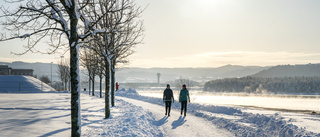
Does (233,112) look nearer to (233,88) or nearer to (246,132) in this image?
(246,132)

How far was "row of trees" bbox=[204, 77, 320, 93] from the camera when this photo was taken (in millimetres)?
77750

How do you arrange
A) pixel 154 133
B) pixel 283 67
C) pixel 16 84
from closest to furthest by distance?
pixel 154 133, pixel 16 84, pixel 283 67

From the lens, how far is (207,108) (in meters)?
18.9

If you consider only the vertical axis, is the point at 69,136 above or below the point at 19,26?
below

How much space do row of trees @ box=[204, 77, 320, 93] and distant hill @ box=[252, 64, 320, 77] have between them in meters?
92.7

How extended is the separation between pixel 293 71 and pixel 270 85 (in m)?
114

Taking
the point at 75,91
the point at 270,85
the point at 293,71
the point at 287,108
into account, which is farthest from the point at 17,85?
the point at 293,71

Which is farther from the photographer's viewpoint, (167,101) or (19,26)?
(167,101)

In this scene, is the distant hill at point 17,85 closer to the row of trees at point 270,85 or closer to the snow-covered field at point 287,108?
the snow-covered field at point 287,108

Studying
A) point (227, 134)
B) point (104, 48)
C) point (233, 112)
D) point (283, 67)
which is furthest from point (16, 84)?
point (283, 67)

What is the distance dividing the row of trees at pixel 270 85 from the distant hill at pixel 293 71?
92731 millimetres

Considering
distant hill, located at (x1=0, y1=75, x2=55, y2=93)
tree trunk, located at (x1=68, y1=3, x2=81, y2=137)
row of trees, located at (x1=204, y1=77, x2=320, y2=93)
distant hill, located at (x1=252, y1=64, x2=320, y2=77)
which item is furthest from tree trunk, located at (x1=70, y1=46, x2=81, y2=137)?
distant hill, located at (x1=252, y1=64, x2=320, y2=77)

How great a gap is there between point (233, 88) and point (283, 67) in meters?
122

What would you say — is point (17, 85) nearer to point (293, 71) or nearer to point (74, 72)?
point (74, 72)
